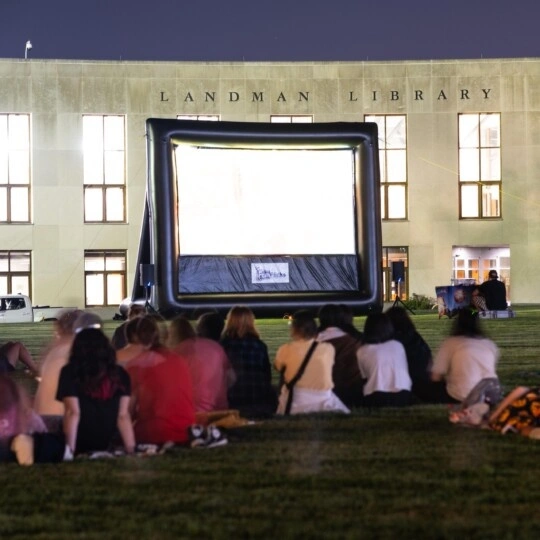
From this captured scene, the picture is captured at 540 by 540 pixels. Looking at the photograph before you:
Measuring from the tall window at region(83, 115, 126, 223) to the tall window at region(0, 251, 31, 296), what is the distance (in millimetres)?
3013

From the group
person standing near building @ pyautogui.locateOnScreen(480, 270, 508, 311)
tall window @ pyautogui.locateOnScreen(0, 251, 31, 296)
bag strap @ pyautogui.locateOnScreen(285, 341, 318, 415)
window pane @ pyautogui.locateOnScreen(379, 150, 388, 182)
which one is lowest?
bag strap @ pyautogui.locateOnScreen(285, 341, 318, 415)

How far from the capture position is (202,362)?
11.3 m

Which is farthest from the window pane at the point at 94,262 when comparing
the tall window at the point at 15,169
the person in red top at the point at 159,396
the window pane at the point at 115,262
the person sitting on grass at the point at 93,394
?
the person sitting on grass at the point at 93,394

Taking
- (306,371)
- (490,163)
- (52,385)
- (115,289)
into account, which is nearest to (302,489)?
(52,385)

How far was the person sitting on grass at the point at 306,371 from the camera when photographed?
11602 mm

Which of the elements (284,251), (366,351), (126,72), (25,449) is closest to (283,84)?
(126,72)

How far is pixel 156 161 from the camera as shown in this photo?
16969mm

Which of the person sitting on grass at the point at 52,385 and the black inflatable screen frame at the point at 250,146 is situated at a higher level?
the black inflatable screen frame at the point at 250,146

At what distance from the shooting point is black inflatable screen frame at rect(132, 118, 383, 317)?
1703 centimetres

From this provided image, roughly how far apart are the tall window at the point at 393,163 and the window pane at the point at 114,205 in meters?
10.6

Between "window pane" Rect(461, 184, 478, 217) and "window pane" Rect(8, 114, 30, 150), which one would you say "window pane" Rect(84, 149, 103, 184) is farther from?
"window pane" Rect(461, 184, 478, 217)

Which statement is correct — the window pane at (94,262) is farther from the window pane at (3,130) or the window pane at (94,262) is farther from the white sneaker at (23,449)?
the white sneaker at (23,449)

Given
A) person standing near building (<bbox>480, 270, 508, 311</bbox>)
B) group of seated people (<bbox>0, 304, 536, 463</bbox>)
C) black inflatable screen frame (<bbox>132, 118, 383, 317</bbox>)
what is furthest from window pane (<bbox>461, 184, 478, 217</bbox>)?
group of seated people (<bbox>0, 304, 536, 463</bbox>)

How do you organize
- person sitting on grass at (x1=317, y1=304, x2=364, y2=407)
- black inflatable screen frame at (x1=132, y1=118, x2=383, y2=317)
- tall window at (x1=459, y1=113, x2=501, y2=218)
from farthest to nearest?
tall window at (x1=459, y1=113, x2=501, y2=218), black inflatable screen frame at (x1=132, y1=118, x2=383, y2=317), person sitting on grass at (x1=317, y1=304, x2=364, y2=407)
